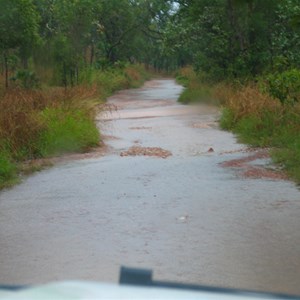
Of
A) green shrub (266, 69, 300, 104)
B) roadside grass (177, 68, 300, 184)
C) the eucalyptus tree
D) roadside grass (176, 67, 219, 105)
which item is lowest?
roadside grass (176, 67, 219, 105)

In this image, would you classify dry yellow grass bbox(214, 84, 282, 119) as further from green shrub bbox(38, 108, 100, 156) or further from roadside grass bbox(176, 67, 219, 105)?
roadside grass bbox(176, 67, 219, 105)

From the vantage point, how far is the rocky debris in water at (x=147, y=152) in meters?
13.2

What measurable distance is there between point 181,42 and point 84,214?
70.1 feet

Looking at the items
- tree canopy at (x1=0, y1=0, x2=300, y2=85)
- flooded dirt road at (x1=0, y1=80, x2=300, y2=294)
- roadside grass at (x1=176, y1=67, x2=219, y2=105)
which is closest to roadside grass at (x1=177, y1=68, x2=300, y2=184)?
flooded dirt road at (x1=0, y1=80, x2=300, y2=294)

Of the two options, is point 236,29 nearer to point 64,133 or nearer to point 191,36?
point 191,36

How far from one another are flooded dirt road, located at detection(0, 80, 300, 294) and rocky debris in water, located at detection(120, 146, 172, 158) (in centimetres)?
5

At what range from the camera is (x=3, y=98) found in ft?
50.0

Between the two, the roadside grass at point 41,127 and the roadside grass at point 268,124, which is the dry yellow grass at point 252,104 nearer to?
the roadside grass at point 268,124

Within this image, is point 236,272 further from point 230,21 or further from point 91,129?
point 230,21

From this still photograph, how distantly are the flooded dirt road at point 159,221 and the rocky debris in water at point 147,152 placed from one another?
0.05 metres

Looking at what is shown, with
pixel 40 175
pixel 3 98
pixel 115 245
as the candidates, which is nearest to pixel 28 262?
pixel 115 245

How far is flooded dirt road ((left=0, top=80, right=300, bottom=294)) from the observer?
589 centimetres

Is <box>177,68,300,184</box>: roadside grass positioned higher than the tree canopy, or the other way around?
the tree canopy

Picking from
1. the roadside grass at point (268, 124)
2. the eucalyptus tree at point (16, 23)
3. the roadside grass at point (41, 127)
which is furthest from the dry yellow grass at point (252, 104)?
the eucalyptus tree at point (16, 23)
